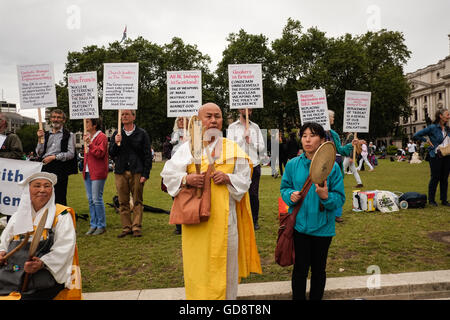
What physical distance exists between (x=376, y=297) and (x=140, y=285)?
8.67 feet

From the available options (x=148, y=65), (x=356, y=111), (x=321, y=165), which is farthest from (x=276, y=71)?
(x=321, y=165)

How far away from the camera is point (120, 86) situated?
20.5 ft

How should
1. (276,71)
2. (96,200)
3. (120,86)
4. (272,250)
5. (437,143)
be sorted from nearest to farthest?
(272,250)
(96,200)
(120,86)
(437,143)
(276,71)

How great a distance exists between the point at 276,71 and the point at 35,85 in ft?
123

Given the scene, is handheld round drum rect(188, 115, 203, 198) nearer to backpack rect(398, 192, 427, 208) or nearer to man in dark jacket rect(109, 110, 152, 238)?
man in dark jacket rect(109, 110, 152, 238)

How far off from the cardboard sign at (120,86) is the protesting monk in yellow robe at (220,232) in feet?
12.2

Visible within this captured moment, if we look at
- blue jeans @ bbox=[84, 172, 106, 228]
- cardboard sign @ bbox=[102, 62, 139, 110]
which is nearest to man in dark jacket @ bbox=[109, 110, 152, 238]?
cardboard sign @ bbox=[102, 62, 139, 110]

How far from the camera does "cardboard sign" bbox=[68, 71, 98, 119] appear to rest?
21.0 ft

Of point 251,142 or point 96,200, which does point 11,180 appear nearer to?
point 96,200

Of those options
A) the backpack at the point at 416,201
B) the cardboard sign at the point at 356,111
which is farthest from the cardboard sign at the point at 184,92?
the backpack at the point at 416,201

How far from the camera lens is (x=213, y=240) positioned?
2.70 m
